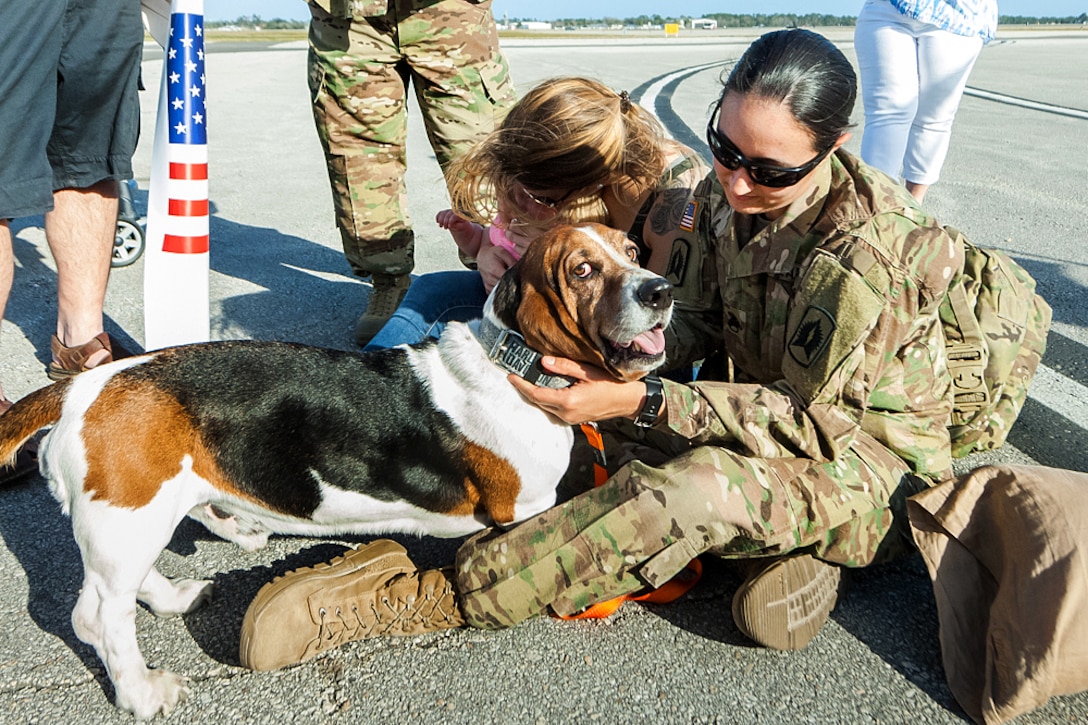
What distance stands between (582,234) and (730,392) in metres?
0.69

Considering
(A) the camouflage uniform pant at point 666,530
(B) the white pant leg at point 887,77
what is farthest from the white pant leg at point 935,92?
(A) the camouflage uniform pant at point 666,530

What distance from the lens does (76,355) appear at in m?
3.87

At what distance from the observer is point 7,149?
329 cm

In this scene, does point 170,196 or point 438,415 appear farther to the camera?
point 170,196

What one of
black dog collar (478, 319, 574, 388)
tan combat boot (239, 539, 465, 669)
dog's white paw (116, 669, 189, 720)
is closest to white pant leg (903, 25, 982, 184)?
black dog collar (478, 319, 574, 388)

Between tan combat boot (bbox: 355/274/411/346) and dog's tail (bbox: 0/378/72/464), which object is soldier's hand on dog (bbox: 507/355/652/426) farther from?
tan combat boot (bbox: 355/274/411/346)

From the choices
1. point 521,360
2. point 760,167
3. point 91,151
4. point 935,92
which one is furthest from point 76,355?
point 935,92

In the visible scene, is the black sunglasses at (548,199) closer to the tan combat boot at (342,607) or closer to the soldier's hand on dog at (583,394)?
the soldier's hand on dog at (583,394)

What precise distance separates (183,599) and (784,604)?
1852 millimetres

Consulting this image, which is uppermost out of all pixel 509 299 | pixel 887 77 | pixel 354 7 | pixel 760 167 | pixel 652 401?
pixel 354 7

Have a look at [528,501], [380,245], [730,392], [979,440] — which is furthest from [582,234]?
[380,245]

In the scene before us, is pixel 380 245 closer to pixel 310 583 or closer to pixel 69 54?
pixel 69 54

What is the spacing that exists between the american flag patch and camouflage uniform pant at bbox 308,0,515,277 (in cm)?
161

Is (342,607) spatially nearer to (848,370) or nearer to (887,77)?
(848,370)
